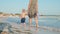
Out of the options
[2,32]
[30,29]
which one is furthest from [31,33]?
[2,32]

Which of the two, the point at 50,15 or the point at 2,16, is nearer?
the point at 50,15

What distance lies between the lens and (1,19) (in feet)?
6.55

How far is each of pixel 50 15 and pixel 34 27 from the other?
0.28 meters

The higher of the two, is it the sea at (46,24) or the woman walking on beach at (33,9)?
the woman walking on beach at (33,9)

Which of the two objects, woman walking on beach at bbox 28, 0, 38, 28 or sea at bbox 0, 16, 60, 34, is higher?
woman walking on beach at bbox 28, 0, 38, 28

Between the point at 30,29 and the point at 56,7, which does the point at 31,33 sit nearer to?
the point at 30,29

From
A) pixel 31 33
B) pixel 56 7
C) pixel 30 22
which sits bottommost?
pixel 31 33

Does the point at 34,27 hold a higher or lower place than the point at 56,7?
lower

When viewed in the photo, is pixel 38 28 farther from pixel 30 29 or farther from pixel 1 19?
pixel 1 19

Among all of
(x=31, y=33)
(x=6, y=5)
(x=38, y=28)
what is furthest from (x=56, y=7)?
(x=6, y=5)

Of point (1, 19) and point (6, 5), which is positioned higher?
point (6, 5)

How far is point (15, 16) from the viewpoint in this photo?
1.92 meters

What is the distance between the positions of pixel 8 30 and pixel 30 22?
1.10 ft

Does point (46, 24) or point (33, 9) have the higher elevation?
point (33, 9)
